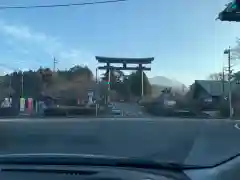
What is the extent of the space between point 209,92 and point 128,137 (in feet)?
1.76

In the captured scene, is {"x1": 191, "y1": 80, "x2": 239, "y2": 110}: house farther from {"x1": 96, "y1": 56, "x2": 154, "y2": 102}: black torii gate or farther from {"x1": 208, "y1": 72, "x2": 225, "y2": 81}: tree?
{"x1": 96, "y1": 56, "x2": 154, "y2": 102}: black torii gate

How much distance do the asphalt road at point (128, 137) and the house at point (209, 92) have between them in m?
0.12

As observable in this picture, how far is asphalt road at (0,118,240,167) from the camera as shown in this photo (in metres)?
1.67

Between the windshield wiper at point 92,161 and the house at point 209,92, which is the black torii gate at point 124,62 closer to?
the house at point 209,92

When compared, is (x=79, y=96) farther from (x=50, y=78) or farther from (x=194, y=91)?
(x=194, y=91)

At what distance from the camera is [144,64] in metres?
1.76

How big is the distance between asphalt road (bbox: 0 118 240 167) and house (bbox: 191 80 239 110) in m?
0.12

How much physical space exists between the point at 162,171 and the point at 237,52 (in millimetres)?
1046

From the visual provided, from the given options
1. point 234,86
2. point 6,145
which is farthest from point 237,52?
point 6,145

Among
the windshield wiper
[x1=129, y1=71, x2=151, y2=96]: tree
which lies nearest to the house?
[x1=129, y1=71, x2=151, y2=96]: tree

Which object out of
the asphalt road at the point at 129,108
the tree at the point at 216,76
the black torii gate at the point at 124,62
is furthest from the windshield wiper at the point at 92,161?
the tree at the point at 216,76

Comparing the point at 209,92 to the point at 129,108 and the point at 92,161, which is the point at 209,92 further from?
the point at 92,161

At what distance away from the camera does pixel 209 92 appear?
6.05 feet

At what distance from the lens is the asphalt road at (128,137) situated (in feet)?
5.48
